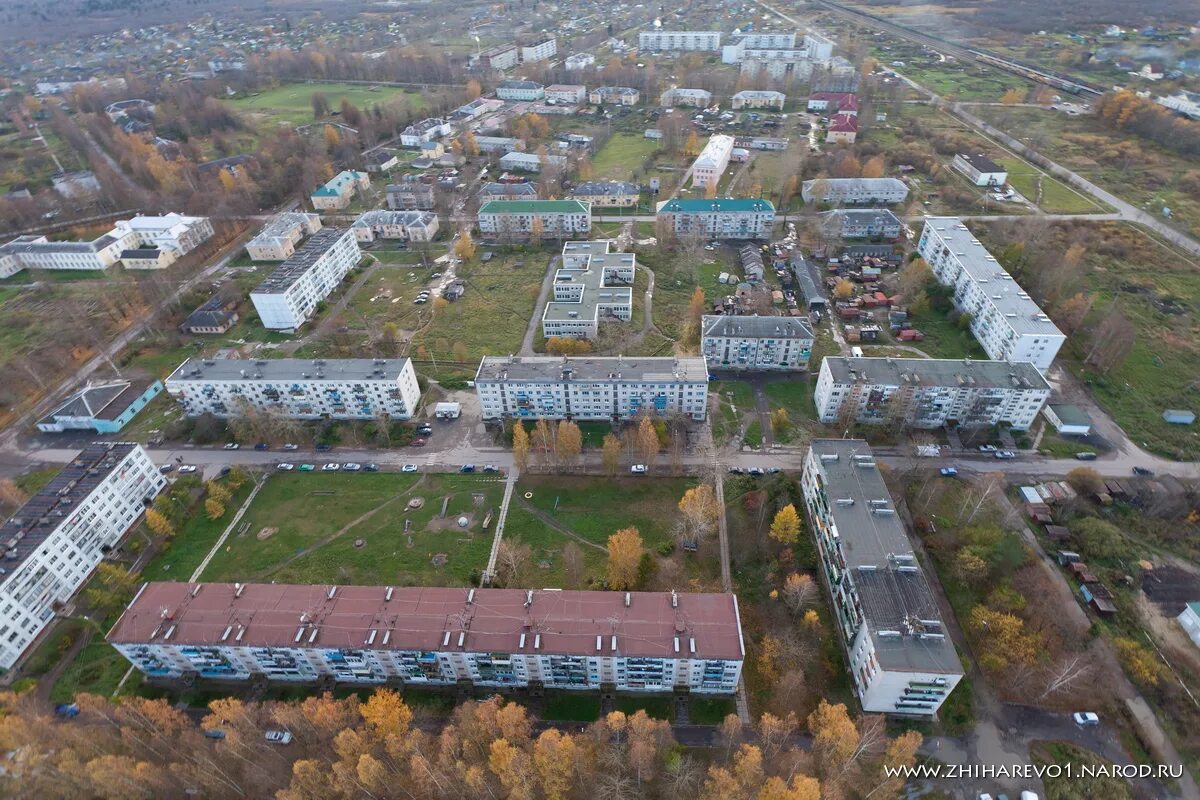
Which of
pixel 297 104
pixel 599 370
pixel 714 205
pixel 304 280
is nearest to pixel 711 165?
pixel 714 205

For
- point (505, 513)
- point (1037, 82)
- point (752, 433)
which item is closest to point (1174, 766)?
point (752, 433)

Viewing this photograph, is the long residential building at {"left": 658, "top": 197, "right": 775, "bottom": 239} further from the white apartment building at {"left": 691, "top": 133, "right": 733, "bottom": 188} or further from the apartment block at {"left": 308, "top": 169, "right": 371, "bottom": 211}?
the apartment block at {"left": 308, "top": 169, "right": 371, "bottom": 211}

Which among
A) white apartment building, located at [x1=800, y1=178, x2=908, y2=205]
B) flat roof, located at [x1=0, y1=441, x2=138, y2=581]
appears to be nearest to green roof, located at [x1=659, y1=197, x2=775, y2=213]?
white apartment building, located at [x1=800, y1=178, x2=908, y2=205]

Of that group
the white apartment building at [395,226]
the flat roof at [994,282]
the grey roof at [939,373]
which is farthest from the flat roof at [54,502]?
the flat roof at [994,282]

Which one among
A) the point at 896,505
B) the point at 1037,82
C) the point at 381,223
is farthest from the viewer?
the point at 1037,82

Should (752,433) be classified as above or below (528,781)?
below

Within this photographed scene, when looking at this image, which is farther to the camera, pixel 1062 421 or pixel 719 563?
pixel 1062 421

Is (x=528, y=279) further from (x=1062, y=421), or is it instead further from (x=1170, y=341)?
(x=1170, y=341)
